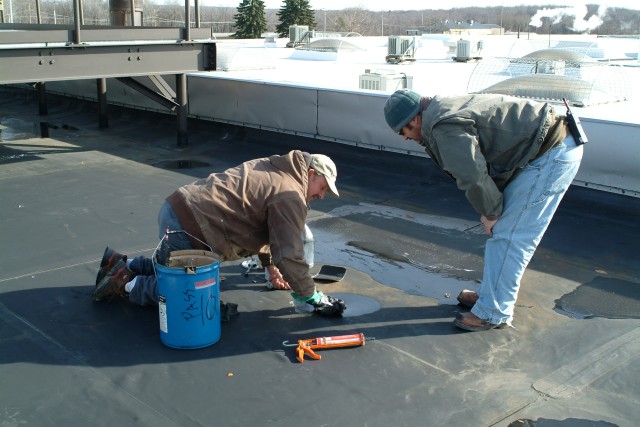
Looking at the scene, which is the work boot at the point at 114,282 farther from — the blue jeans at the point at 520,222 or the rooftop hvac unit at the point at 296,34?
the rooftop hvac unit at the point at 296,34

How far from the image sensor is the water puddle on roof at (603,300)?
15.9 ft

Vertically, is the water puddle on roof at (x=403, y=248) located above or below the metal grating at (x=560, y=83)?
below

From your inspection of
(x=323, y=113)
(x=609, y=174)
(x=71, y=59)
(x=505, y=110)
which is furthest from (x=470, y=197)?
(x=71, y=59)

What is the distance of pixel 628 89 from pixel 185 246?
34.1ft

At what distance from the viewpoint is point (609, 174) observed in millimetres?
7227

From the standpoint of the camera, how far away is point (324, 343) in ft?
13.8

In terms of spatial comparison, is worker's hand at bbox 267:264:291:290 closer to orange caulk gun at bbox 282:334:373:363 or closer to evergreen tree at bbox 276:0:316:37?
orange caulk gun at bbox 282:334:373:363

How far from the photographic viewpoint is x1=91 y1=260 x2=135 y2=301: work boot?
4707mm

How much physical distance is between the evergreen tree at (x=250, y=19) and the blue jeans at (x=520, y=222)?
40.1 m

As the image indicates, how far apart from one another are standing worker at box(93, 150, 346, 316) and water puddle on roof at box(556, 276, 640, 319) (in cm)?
193

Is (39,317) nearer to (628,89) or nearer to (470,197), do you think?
(470,197)

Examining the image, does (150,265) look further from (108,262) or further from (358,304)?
(358,304)

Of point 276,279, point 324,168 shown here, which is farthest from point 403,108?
point 276,279

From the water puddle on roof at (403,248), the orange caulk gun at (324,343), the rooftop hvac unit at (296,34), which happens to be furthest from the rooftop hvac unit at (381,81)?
the rooftop hvac unit at (296,34)
